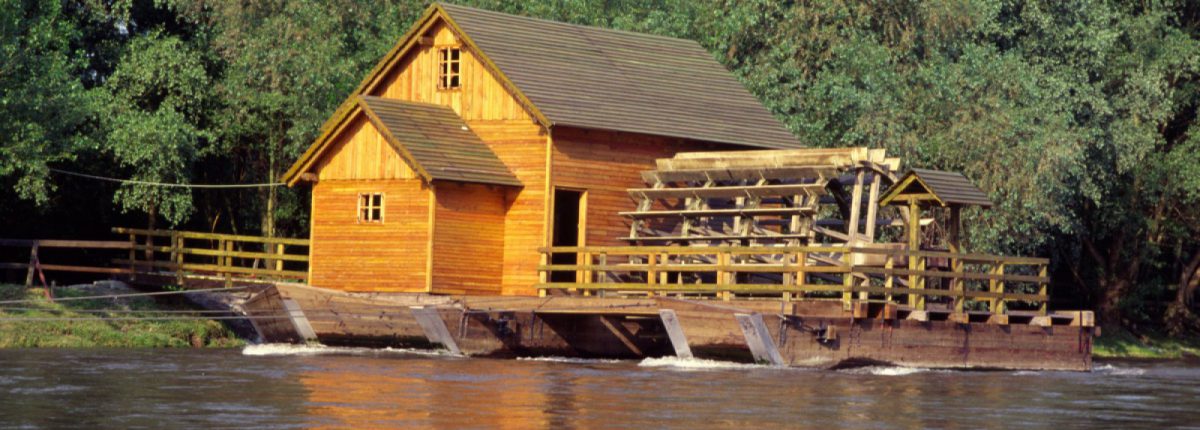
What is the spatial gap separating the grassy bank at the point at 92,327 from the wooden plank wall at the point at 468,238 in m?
6.01

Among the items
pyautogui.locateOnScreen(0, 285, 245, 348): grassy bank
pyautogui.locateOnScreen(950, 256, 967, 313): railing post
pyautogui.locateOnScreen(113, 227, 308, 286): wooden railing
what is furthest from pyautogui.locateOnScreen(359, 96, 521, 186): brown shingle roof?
pyautogui.locateOnScreen(950, 256, 967, 313): railing post

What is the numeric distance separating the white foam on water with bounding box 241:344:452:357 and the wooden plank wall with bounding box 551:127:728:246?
13.7ft

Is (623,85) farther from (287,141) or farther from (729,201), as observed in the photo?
(287,141)

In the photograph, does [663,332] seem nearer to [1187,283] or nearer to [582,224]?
[582,224]

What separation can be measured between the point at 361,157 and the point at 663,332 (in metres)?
6.97

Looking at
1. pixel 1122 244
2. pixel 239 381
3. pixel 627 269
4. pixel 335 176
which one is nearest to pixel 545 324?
pixel 627 269

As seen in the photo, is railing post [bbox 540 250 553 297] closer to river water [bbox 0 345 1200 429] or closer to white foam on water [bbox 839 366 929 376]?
river water [bbox 0 345 1200 429]

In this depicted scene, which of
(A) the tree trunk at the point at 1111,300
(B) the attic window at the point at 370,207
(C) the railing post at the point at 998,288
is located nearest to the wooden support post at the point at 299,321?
(B) the attic window at the point at 370,207

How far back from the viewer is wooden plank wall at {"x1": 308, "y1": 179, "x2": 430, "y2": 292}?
34.0 metres

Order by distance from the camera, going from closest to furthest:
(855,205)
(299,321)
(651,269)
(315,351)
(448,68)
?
(651,269), (855,205), (315,351), (299,321), (448,68)

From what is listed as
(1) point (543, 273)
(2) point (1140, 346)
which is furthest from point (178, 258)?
(2) point (1140, 346)

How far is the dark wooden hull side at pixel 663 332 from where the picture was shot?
2991cm

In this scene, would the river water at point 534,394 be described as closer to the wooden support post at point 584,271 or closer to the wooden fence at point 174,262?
the wooden support post at point 584,271

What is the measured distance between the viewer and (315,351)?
3369cm
